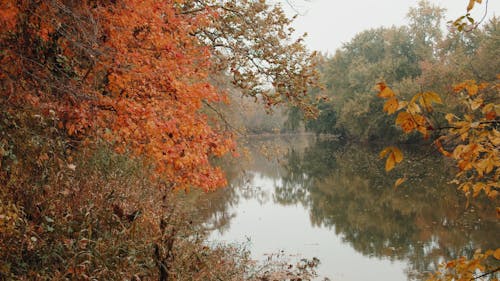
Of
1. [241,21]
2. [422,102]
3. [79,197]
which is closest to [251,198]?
[241,21]

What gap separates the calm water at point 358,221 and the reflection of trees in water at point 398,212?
3cm

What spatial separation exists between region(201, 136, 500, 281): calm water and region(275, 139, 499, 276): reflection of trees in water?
28mm

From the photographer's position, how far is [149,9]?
6582 mm

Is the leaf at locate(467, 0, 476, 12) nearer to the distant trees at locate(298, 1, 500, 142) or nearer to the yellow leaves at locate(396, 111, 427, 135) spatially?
the yellow leaves at locate(396, 111, 427, 135)

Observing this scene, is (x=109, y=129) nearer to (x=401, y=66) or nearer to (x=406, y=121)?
(x=406, y=121)

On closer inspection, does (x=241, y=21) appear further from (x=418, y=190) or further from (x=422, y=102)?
(x=418, y=190)

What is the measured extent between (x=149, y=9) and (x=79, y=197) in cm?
295

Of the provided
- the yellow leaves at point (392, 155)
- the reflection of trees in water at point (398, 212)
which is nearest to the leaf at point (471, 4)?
the yellow leaves at point (392, 155)

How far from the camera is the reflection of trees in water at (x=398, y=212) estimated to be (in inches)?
489

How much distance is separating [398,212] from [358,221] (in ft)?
6.34

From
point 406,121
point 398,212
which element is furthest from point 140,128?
point 398,212

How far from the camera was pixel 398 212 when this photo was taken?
16.9 meters

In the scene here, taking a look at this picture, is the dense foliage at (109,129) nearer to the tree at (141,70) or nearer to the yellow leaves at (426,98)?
the tree at (141,70)

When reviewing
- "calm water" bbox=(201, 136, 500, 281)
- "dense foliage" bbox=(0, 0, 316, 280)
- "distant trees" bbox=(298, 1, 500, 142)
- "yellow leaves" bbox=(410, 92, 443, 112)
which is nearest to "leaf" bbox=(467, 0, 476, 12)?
"yellow leaves" bbox=(410, 92, 443, 112)
